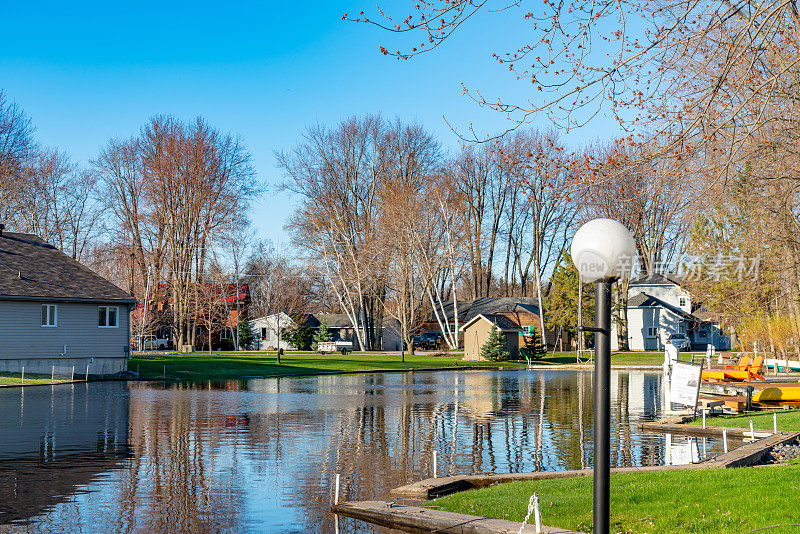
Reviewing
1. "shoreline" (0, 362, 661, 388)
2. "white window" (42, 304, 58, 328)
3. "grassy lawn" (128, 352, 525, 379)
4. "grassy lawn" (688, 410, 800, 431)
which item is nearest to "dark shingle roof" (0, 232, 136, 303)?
"white window" (42, 304, 58, 328)

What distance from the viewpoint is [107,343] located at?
38562mm

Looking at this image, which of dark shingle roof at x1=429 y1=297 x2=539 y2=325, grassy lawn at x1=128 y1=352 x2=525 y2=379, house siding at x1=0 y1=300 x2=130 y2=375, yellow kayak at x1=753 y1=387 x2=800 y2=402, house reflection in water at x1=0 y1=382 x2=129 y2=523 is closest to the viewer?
house reflection in water at x1=0 y1=382 x2=129 y2=523

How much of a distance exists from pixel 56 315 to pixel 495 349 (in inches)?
1355

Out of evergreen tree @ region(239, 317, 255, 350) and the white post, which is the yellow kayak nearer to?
the white post

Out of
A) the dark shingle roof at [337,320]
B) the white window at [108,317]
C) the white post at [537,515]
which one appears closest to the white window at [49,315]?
the white window at [108,317]

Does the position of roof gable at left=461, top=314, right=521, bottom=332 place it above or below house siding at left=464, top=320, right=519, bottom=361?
above

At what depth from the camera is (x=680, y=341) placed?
75.4m

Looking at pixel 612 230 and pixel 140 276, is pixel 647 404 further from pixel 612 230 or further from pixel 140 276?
pixel 140 276

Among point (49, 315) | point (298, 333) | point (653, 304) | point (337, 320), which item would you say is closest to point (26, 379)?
point (49, 315)

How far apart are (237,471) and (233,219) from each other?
5856cm

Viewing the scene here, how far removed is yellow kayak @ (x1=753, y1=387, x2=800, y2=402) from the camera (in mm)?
23016

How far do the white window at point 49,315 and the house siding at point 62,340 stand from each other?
0.16 m

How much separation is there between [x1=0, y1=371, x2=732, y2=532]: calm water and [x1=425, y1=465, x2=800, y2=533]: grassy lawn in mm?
1923

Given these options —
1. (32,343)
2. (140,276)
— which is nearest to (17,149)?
(140,276)
